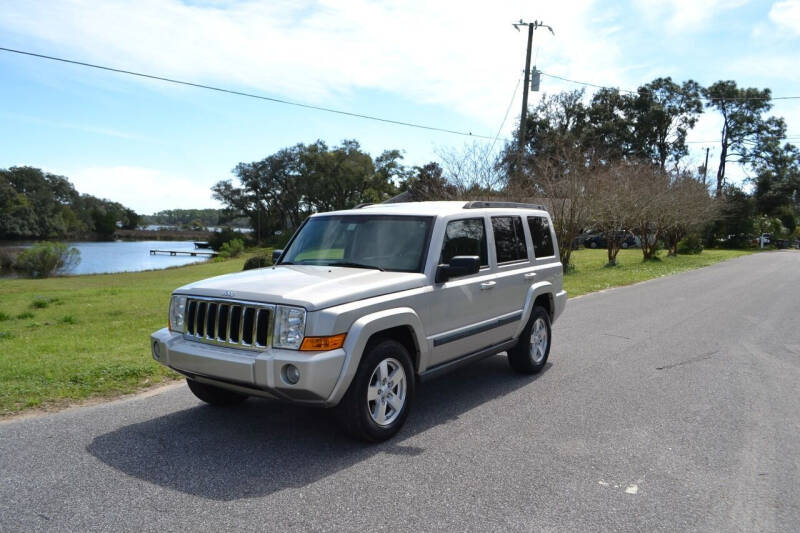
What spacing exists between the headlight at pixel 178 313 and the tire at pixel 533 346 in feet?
11.5

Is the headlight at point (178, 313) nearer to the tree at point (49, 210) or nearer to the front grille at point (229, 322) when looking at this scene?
the front grille at point (229, 322)

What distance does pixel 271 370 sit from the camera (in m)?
4.11

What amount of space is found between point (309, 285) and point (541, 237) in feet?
11.8

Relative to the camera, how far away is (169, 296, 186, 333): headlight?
15.8 ft

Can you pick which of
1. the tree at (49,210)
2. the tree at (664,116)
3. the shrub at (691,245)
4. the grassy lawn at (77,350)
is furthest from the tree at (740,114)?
the tree at (49,210)

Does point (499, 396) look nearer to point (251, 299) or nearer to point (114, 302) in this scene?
point (251, 299)

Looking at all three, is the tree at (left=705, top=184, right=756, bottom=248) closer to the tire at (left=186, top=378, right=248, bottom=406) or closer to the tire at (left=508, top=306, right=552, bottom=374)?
the tire at (left=508, top=306, right=552, bottom=374)

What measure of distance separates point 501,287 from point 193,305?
9.74 ft

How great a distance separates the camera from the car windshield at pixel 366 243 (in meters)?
5.32

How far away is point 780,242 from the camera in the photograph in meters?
54.8

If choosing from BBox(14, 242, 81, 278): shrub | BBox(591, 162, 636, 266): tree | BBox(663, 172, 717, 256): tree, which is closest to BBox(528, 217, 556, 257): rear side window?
BBox(591, 162, 636, 266): tree

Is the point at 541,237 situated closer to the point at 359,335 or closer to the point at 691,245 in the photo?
the point at 359,335

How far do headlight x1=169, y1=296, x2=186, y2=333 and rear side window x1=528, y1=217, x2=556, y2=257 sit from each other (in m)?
→ 3.91

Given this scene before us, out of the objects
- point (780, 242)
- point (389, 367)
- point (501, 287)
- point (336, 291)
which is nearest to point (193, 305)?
point (336, 291)
